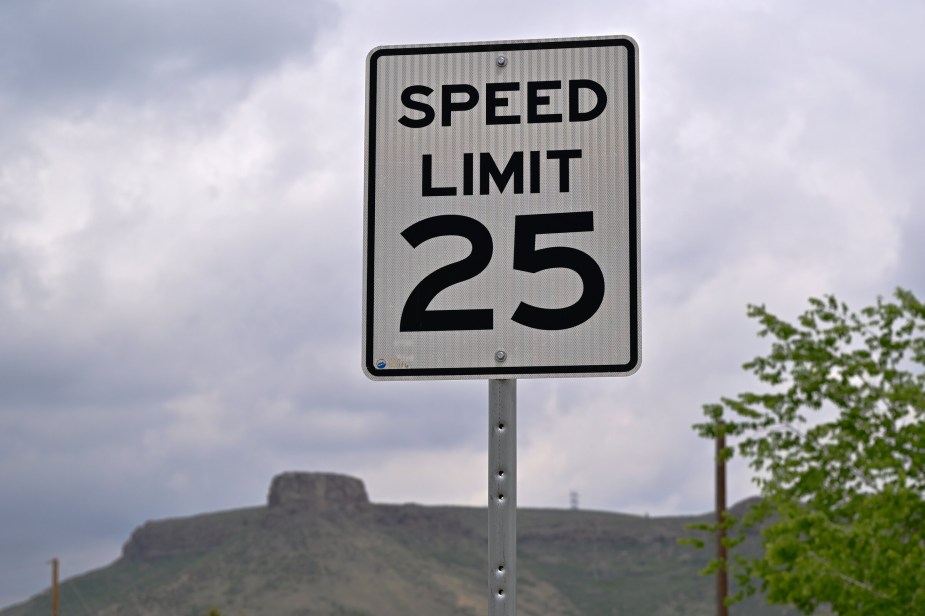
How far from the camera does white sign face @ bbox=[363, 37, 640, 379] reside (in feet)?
11.0

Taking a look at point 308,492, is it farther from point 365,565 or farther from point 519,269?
point 519,269

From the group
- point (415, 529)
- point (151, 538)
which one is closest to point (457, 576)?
point (415, 529)

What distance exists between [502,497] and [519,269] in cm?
56

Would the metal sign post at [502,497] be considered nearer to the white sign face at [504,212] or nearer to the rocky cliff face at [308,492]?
the white sign face at [504,212]

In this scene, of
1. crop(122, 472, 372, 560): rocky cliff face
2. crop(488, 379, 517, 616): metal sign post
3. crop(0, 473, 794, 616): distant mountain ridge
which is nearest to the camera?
crop(488, 379, 517, 616): metal sign post

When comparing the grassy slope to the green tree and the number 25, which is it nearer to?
the green tree

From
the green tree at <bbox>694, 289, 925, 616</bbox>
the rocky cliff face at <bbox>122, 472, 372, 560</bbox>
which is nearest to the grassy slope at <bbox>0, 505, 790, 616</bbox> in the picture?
the rocky cliff face at <bbox>122, 472, 372, 560</bbox>

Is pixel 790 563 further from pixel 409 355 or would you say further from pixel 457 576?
pixel 457 576

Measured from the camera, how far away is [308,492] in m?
179

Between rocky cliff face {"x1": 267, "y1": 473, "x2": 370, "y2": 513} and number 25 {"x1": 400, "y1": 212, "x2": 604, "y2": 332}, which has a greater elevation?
rocky cliff face {"x1": 267, "y1": 473, "x2": 370, "y2": 513}

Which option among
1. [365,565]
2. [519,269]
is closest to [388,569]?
[365,565]

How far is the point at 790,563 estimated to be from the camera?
19.9 m

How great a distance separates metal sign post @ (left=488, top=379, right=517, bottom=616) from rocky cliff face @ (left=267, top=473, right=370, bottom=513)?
178017 mm

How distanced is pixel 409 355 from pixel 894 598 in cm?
1673
